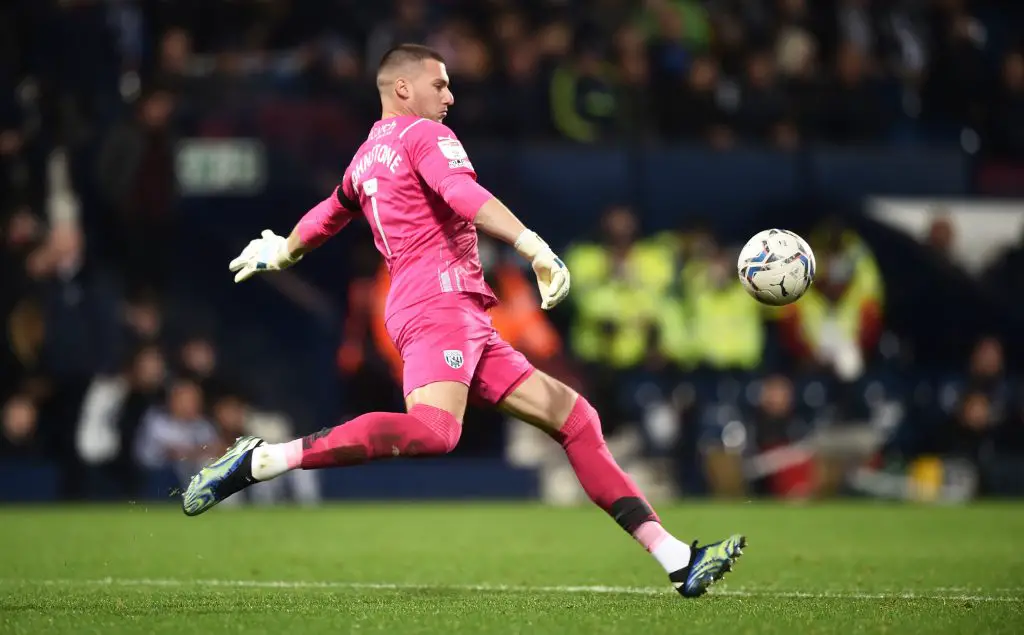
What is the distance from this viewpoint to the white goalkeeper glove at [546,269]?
5.80 m

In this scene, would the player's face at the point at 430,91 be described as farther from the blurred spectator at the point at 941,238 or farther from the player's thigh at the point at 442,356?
the blurred spectator at the point at 941,238

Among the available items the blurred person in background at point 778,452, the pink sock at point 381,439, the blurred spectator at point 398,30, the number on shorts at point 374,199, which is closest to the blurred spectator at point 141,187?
the blurred spectator at point 398,30

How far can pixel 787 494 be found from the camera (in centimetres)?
1459

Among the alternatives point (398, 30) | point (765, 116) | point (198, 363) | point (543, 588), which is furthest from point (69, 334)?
point (543, 588)

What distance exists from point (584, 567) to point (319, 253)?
8.24 meters

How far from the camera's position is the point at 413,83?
6.47 metres

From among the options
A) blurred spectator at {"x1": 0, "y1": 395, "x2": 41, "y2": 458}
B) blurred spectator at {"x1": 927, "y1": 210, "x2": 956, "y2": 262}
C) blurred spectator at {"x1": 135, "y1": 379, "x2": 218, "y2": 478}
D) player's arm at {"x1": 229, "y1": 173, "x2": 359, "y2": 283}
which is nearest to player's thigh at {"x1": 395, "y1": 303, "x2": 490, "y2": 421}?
player's arm at {"x1": 229, "y1": 173, "x2": 359, "y2": 283}

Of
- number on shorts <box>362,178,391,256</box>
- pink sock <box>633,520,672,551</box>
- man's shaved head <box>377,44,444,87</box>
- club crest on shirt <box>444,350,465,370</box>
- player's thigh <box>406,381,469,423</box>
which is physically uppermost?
man's shaved head <box>377,44,444,87</box>

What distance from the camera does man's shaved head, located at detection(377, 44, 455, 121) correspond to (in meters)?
6.47

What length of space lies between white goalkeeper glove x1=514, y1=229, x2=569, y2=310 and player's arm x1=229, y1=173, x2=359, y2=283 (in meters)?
1.08

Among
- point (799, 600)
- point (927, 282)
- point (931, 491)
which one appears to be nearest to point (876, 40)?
point (927, 282)

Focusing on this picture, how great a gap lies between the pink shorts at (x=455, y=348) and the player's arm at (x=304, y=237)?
66cm

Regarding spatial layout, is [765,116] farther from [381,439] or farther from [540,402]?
[381,439]

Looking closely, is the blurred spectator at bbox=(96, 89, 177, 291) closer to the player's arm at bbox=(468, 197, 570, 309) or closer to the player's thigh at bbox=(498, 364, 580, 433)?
the player's thigh at bbox=(498, 364, 580, 433)
